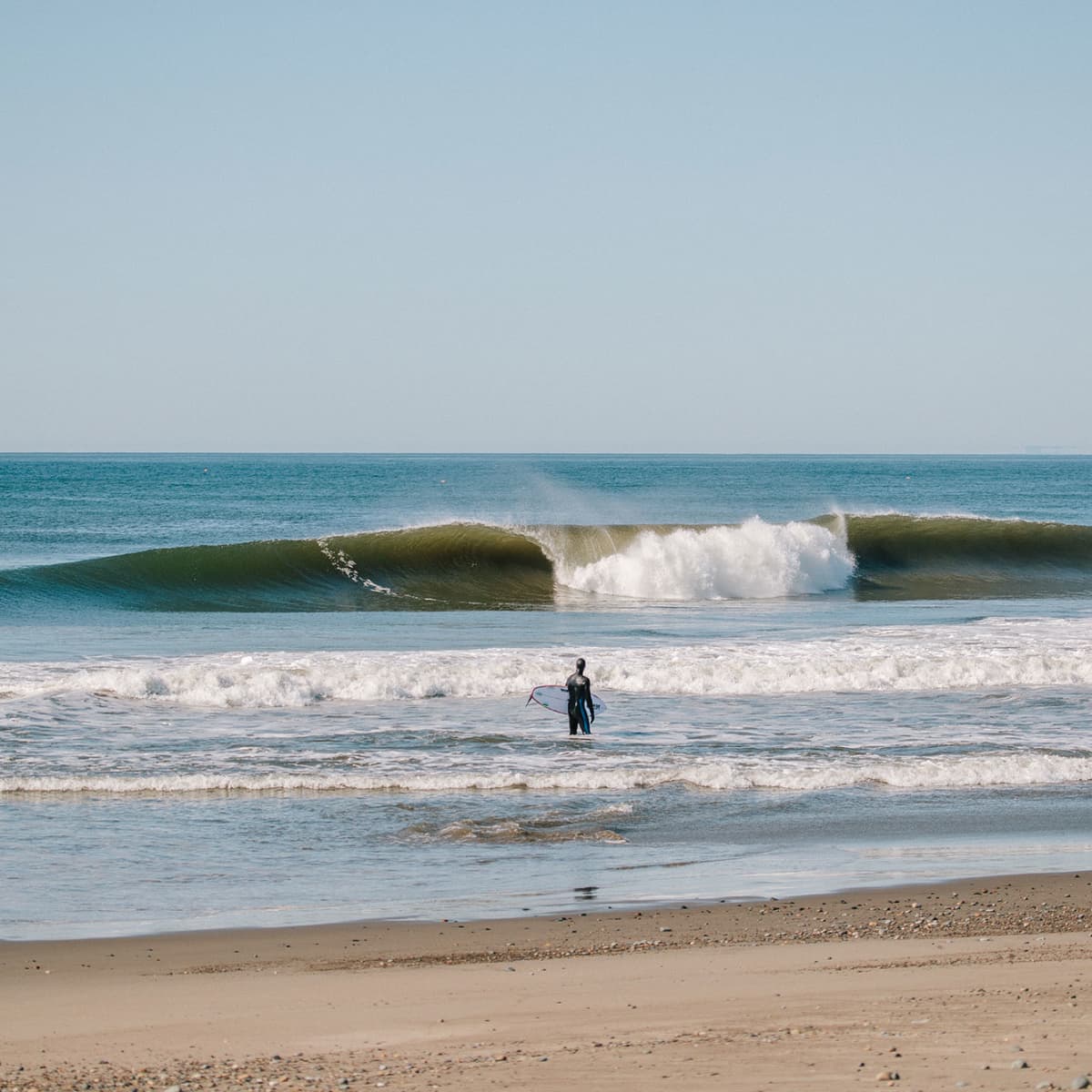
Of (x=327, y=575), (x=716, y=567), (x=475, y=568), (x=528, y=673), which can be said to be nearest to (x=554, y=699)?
(x=528, y=673)

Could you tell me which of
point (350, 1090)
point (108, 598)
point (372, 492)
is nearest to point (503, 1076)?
point (350, 1090)

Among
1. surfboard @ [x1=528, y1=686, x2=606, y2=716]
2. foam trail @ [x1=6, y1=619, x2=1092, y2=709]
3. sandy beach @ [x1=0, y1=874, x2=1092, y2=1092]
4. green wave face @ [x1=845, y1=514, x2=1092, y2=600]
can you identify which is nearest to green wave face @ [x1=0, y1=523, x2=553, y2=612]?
green wave face @ [x1=845, y1=514, x2=1092, y2=600]

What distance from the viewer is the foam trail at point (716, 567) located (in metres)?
29.9

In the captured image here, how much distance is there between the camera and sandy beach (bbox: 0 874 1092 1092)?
16.0ft

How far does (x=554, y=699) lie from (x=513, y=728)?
41.6 inches

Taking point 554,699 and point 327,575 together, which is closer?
point 554,699

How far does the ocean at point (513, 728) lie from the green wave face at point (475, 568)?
13 centimetres

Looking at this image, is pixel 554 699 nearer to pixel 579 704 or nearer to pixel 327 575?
pixel 579 704

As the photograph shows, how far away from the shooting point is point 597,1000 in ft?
19.3

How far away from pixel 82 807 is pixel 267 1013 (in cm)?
514

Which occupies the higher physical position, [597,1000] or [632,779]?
[597,1000]

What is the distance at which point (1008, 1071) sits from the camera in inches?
183

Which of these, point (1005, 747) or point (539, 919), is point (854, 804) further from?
point (539, 919)

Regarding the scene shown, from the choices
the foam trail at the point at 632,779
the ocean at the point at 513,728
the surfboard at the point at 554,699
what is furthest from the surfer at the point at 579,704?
the foam trail at the point at 632,779
